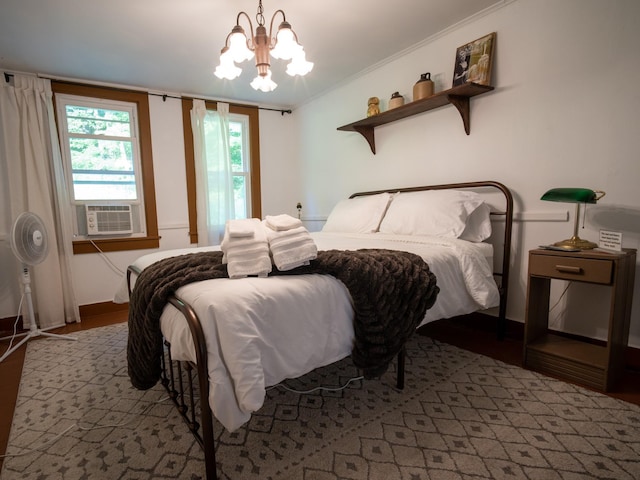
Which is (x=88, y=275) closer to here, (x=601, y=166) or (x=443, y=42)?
(x=443, y=42)

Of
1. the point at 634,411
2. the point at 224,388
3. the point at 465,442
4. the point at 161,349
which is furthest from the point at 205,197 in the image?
the point at 634,411

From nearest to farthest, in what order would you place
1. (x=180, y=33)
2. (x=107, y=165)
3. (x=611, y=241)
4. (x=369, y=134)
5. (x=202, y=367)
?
(x=202, y=367), (x=611, y=241), (x=180, y=33), (x=369, y=134), (x=107, y=165)

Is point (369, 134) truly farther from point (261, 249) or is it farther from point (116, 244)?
point (116, 244)

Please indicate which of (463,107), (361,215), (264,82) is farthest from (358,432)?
(463,107)

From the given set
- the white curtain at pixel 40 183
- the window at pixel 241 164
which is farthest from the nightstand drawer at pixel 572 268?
the white curtain at pixel 40 183

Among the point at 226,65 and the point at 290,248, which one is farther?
the point at 226,65

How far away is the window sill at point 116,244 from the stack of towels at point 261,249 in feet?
8.61

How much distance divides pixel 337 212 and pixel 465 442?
7.10ft

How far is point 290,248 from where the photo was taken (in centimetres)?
137

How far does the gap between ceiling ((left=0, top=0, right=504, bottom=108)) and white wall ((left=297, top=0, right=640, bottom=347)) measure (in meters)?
0.32

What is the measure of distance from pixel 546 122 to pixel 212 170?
325cm

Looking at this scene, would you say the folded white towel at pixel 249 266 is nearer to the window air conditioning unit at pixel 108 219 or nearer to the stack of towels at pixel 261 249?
the stack of towels at pixel 261 249

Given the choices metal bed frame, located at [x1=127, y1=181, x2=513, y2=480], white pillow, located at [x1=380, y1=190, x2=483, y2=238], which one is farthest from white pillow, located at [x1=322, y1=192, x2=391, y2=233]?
metal bed frame, located at [x1=127, y1=181, x2=513, y2=480]

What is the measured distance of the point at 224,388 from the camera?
3.35 feet
